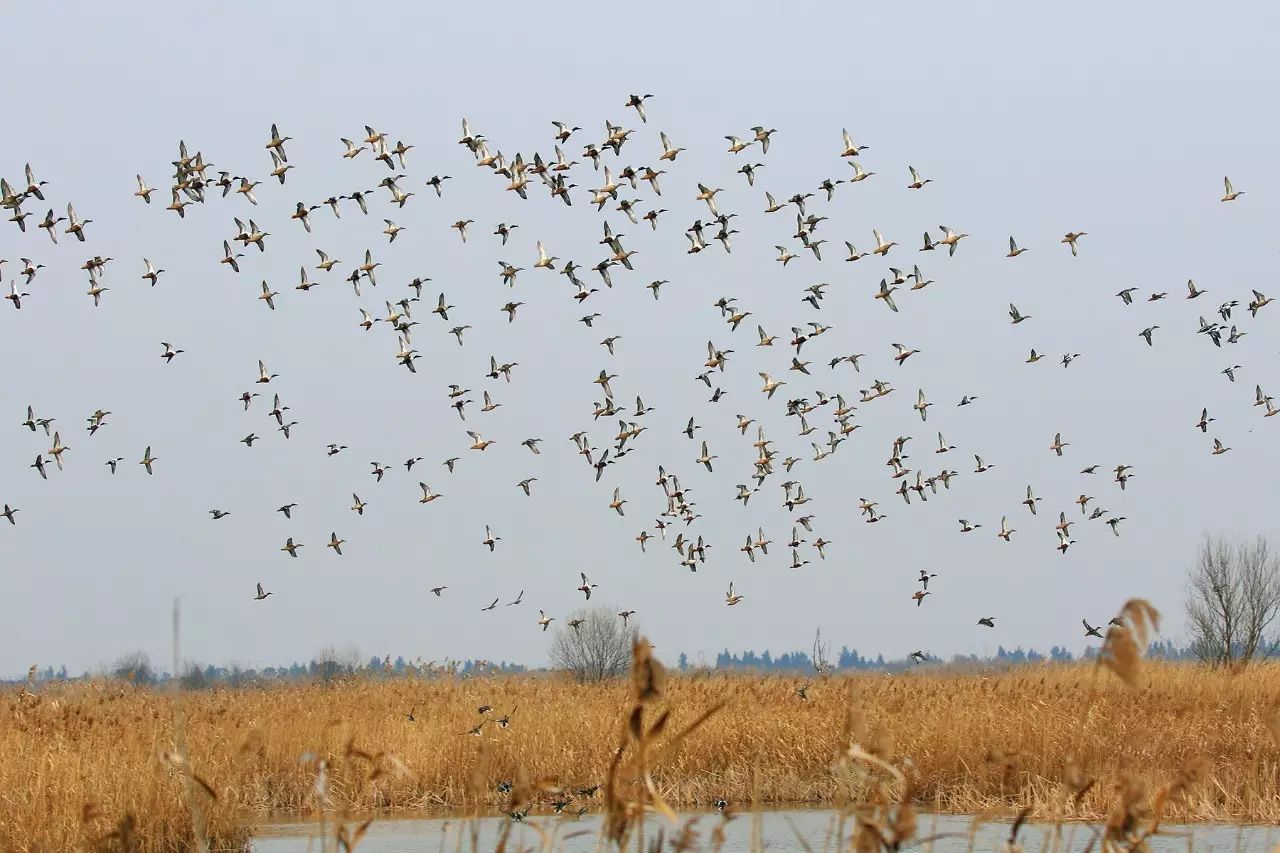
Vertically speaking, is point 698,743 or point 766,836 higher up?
point 698,743

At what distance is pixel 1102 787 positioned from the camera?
19078 mm

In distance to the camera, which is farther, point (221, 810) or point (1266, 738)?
point (1266, 738)

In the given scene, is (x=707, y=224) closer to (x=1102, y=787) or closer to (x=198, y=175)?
(x=198, y=175)

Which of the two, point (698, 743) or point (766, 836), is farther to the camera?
point (698, 743)

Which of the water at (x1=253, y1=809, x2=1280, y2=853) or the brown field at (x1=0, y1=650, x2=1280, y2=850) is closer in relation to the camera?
the water at (x1=253, y1=809, x2=1280, y2=853)

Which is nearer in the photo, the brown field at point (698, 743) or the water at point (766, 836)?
the water at point (766, 836)

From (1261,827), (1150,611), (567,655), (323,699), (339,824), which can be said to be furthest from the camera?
(567,655)

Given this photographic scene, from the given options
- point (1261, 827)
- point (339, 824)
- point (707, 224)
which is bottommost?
point (1261, 827)

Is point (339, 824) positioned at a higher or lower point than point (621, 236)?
lower

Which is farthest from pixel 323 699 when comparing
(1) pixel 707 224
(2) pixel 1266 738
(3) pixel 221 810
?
(2) pixel 1266 738

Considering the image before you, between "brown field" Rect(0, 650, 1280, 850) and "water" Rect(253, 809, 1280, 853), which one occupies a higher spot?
"brown field" Rect(0, 650, 1280, 850)

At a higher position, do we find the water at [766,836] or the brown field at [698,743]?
the brown field at [698,743]

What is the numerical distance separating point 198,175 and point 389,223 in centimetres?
450

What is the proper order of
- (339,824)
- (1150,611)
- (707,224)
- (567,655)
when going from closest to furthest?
(1150,611) < (339,824) < (707,224) < (567,655)
